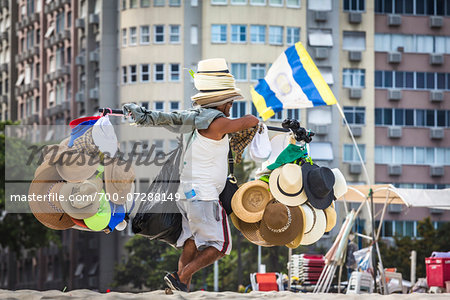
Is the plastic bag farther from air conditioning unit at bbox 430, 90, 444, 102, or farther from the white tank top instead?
air conditioning unit at bbox 430, 90, 444, 102

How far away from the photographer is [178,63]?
59562 mm

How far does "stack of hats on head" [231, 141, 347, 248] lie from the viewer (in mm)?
9125

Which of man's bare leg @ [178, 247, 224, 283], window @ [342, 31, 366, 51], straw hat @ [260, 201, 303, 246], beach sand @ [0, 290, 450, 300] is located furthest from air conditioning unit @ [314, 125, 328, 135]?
man's bare leg @ [178, 247, 224, 283]

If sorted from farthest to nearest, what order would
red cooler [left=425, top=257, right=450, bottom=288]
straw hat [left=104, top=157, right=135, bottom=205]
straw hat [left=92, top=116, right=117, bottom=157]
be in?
red cooler [left=425, top=257, right=450, bottom=288], straw hat [left=104, top=157, right=135, bottom=205], straw hat [left=92, top=116, right=117, bottom=157]

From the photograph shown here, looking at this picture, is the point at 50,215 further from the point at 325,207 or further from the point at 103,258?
the point at 103,258

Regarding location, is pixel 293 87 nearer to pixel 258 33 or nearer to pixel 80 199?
pixel 80 199

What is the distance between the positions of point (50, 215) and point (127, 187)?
72cm

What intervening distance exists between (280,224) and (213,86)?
1387 millimetres

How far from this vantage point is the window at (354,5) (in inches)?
2411

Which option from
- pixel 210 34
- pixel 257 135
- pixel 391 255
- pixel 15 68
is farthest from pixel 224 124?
pixel 15 68

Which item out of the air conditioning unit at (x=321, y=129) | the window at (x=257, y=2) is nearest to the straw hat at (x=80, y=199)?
the air conditioning unit at (x=321, y=129)

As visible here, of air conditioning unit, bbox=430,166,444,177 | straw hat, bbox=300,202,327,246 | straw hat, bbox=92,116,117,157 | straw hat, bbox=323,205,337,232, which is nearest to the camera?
straw hat, bbox=92,116,117,157

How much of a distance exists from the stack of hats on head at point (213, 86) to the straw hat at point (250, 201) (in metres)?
0.83

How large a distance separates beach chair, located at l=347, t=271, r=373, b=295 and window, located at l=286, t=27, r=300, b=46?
42495 millimetres
